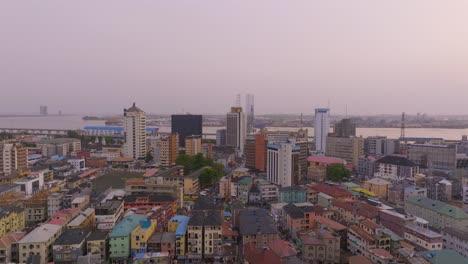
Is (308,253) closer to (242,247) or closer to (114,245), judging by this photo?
(242,247)

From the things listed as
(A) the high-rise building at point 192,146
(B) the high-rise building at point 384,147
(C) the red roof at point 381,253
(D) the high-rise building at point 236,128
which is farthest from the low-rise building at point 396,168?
(D) the high-rise building at point 236,128

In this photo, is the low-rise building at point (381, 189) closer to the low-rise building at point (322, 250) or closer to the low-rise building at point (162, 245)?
the low-rise building at point (322, 250)

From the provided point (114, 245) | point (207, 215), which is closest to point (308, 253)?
point (207, 215)

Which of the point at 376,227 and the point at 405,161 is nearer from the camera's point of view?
the point at 376,227

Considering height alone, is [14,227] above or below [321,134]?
below

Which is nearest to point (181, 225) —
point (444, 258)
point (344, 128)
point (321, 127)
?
point (444, 258)

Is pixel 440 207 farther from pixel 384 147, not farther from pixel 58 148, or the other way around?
pixel 58 148
